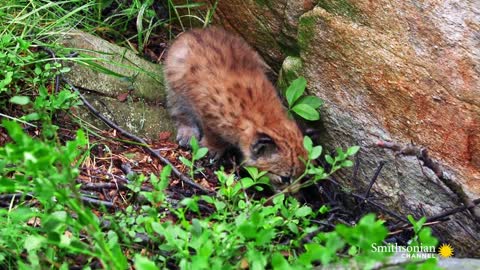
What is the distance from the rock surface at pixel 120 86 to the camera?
5344mm

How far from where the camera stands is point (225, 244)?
332 centimetres

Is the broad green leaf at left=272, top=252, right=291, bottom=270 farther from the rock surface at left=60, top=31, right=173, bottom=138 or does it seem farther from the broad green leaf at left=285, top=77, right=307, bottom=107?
the rock surface at left=60, top=31, right=173, bottom=138

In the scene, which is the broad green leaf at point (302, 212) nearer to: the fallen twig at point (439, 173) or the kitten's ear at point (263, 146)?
the fallen twig at point (439, 173)

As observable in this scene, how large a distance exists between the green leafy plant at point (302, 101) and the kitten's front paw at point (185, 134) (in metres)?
1.01

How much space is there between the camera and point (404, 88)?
14.4 feet

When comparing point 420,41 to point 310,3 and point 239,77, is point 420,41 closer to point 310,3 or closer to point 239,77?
point 310,3

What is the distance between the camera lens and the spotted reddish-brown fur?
5008 mm

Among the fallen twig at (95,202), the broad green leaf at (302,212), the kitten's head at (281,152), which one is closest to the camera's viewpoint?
the broad green leaf at (302,212)

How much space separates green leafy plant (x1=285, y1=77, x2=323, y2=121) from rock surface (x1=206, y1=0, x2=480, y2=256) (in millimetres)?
92

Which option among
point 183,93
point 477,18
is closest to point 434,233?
point 477,18

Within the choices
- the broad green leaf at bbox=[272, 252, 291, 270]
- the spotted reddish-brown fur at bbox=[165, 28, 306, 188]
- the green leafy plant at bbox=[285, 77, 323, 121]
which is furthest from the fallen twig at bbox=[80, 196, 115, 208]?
the broad green leaf at bbox=[272, 252, 291, 270]

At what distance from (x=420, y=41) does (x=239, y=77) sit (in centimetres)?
144

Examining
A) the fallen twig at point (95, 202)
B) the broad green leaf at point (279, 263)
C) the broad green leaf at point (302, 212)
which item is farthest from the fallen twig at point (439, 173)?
the fallen twig at point (95, 202)

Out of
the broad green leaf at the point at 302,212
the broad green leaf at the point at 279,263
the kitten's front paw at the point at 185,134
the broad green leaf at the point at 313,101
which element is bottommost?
the kitten's front paw at the point at 185,134
